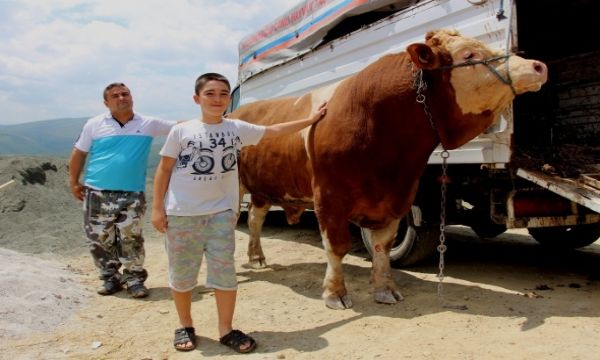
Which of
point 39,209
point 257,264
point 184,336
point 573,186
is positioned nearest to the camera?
point 184,336

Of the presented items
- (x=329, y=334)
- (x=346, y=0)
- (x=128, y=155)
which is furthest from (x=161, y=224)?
(x=346, y=0)

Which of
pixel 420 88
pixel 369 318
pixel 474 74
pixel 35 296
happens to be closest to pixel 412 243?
pixel 369 318

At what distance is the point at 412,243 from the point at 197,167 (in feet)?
8.19

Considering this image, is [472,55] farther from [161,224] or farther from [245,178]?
[245,178]

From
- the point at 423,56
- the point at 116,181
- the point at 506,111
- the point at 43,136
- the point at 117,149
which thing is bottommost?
the point at 116,181

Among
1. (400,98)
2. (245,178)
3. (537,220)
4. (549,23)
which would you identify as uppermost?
(549,23)

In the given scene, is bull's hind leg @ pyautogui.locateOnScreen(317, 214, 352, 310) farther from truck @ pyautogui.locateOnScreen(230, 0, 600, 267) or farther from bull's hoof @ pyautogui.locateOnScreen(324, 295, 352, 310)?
truck @ pyautogui.locateOnScreen(230, 0, 600, 267)

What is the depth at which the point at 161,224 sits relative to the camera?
126 inches

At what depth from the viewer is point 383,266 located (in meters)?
4.18

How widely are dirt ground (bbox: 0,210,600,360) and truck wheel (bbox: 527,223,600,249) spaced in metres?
0.18

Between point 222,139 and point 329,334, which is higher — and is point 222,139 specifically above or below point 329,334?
above

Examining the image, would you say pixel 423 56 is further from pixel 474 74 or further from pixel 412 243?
pixel 412 243

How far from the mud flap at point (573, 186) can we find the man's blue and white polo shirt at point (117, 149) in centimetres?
310

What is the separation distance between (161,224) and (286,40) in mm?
4114
